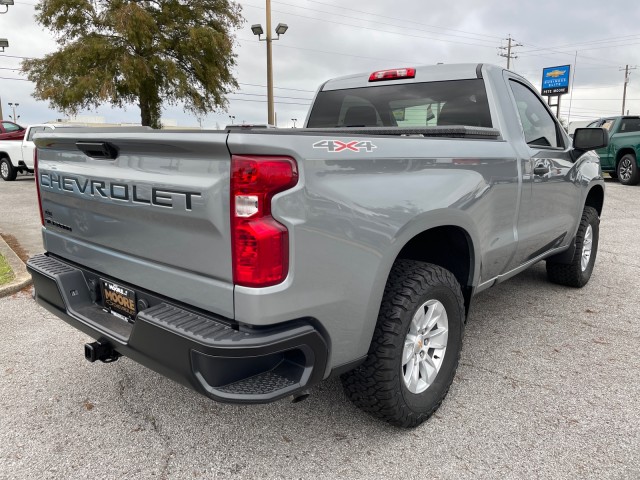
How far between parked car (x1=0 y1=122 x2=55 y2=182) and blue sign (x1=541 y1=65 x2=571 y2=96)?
37.0 m

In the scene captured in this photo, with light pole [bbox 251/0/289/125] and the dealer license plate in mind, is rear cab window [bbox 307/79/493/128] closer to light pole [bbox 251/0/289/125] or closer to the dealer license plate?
the dealer license plate

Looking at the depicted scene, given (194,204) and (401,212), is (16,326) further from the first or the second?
(401,212)

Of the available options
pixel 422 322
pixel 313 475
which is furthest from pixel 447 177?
pixel 313 475

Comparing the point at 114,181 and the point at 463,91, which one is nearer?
the point at 114,181

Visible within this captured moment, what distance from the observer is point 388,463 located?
225cm

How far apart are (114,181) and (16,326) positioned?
238cm

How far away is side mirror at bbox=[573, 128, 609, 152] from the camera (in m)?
3.88

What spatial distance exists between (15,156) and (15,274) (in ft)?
40.5

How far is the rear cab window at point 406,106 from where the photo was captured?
336 centimetres

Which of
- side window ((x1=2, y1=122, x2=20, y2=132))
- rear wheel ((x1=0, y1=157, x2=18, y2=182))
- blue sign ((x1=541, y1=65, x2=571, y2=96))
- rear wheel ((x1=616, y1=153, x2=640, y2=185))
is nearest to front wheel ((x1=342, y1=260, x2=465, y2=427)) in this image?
rear wheel ((x1=616, y1=153, x2=640, y2=185))

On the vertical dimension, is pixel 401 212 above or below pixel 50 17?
below

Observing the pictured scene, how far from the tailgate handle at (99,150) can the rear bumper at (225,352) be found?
25.1 inches

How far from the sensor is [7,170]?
15.8m

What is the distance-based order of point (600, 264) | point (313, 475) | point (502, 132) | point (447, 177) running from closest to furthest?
point (313, 475) < point (447, 177) < point (502, 132) < point (600, 264)
